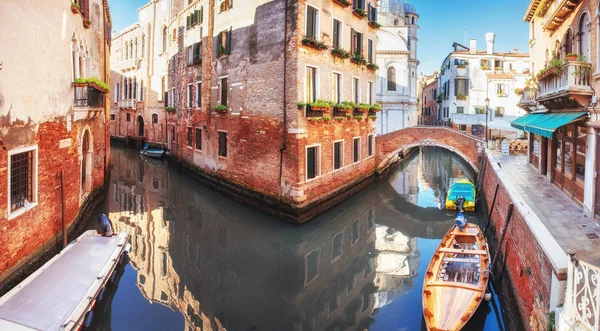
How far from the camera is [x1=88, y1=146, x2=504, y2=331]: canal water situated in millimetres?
6773

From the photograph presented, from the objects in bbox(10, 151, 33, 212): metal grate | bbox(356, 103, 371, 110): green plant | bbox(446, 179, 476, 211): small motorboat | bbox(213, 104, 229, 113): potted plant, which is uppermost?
bbox(356, 103, 371, 110): green plant

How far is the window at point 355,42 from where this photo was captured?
15.0 metres

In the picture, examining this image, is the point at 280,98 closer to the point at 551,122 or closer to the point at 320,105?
the point at 320,105

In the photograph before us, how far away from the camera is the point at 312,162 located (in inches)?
495

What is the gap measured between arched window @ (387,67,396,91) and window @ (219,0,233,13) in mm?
15914

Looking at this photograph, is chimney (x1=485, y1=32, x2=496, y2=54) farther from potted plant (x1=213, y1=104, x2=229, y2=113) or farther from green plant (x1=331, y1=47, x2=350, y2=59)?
potted plant (x1=213, y1=104, x2=229, y2=113)

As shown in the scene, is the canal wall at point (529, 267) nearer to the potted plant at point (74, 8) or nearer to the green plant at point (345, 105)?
the green plant at point (345, 105)

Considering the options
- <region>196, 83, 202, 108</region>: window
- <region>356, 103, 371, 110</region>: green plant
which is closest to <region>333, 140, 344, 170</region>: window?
<region>356, 103, 371, 110</region>: green plant

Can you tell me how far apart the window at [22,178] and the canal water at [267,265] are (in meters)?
2.22

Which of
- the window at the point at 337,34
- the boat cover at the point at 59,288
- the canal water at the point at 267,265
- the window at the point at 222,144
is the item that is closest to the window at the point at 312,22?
the window at the point at 337,34

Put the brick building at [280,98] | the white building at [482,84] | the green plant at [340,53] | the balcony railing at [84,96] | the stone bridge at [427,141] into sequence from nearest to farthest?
the balcony railing at [84,96], the brick building at [280,98], the green plant at [340,53], the stone bridge at [427,141], the white building at [482,84]

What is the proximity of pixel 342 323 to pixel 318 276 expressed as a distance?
1899 millimetres

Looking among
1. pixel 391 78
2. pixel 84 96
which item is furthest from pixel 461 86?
pixel 84 96

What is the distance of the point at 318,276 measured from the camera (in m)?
8.62
